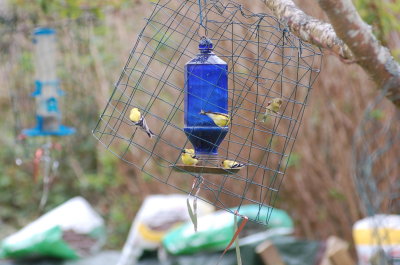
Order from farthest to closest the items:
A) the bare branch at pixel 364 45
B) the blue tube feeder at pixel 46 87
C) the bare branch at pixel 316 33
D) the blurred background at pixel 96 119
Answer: the blue tube feeder at pixel 46 87, the blurred background at pixel 96 119, the bare branch at pixel 316 33, the bare branch at pixel 364 45

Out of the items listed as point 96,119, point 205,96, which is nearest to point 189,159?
point 205,96

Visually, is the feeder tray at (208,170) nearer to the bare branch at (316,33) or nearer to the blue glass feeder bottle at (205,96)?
the blue glass feeder bottle at (205,96)

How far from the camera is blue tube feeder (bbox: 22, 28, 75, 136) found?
4.68 m

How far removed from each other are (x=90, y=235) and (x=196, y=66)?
2916 millimetres

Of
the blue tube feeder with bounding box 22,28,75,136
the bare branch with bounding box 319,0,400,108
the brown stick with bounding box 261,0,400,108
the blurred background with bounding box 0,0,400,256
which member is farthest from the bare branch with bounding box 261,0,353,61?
the blue tube feeder with bounding box 22,28,75,136

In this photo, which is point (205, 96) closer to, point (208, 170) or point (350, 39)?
point (208, 170)

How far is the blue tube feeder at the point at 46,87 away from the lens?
15.4 ft

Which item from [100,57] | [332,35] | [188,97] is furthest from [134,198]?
[332,35]

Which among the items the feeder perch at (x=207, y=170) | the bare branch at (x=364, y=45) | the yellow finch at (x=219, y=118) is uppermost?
the bare branch at (x=364, y=45)

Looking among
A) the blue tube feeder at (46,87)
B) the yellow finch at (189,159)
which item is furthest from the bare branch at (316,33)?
the blue tube feeder at (46,87)

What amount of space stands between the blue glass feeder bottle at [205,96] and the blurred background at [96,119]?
23.3 inches

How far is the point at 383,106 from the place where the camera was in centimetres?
460

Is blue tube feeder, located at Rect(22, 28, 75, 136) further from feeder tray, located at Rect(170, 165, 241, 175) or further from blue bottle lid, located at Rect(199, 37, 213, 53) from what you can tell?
feeder tray, located at Rect(170, 165, 241, 175)

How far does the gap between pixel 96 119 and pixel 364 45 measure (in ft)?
18.6
